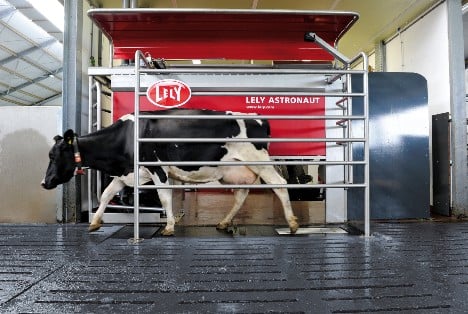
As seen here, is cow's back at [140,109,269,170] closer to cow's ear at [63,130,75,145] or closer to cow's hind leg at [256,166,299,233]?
cow's hind leg at [256,166,299,233]

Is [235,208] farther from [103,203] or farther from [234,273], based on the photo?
[234,273]

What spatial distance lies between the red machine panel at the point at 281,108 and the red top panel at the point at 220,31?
0.48 metres

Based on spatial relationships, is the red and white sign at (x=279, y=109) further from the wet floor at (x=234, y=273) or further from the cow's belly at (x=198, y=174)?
the wet floor at (x=234, y=273)

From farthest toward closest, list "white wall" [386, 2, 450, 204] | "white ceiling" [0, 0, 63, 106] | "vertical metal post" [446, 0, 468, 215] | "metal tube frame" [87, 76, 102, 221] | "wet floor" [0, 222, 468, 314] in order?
1. "white ceiling" [0, 0, 63, 106]
2. "white wall" [386, 2, 450, 204]
3. "vertical metal post" [446, 0, 468, 215]
4. "metal tube frame" [87, 76, 102, 221]
5. "wet floor" [0, 222, 468, 314]

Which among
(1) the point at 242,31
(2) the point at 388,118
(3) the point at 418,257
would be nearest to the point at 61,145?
(1) the point at 242,31

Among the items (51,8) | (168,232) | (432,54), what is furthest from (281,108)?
(51,8)

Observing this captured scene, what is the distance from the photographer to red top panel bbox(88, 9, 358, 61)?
3.08m

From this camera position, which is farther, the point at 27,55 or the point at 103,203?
the point at 27,55

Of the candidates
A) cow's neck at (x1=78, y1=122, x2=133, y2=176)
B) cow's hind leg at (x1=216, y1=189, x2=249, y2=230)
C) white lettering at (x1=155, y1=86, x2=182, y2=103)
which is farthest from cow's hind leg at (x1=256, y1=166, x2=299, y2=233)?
cow's neck at (x1=78, y1=122, x2=133, y2=176)

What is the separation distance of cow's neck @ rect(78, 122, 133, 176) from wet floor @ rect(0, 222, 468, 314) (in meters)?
0.61

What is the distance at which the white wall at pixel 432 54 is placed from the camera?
15.4 ft

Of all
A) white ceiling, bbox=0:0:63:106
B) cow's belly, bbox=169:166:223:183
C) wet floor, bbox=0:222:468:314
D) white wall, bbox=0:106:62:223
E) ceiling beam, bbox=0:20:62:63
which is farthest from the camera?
ceiling beam, bbox=0:20:62:63

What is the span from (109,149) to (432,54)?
4604 millimetres

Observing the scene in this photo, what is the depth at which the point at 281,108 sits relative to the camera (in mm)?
3711
